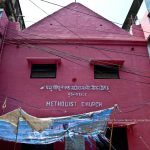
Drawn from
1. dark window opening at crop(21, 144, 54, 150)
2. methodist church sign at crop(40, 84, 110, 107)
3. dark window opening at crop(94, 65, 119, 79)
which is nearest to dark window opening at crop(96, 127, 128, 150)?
methodist church sign at crop(40, 84, 110, 107)

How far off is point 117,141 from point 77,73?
2.81 metres

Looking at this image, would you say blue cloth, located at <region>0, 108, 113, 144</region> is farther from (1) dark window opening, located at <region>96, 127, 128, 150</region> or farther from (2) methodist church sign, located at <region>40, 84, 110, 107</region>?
(2) methodist church sign, located at <region>40, 84, 110, 107</region>

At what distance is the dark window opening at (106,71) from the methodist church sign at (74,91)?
59cm

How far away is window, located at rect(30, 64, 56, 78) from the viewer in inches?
384

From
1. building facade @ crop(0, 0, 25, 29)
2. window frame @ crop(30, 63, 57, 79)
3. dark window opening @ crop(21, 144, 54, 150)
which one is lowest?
dark window opening @ crop(21, 144, 54, 150)

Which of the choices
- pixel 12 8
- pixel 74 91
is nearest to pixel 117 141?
pixel 74 91

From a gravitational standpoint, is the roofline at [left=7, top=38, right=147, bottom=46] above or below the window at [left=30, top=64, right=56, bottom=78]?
above

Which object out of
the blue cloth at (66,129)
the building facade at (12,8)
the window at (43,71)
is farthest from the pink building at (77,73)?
the blue cloth at (66,129)

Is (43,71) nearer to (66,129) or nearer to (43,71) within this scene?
(43,71)

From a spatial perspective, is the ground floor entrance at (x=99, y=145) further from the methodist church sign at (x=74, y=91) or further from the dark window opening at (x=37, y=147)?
the methodist church sign at (x=74, y=91)

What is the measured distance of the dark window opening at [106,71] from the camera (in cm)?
981

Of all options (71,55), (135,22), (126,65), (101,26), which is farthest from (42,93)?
(135,22)

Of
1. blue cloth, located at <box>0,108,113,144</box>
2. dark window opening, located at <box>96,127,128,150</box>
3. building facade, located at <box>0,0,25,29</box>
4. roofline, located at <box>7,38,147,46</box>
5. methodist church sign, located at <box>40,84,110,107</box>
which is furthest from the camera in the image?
building facade, located at <box>0,0,25,29</box>

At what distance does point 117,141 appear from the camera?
8617mm
